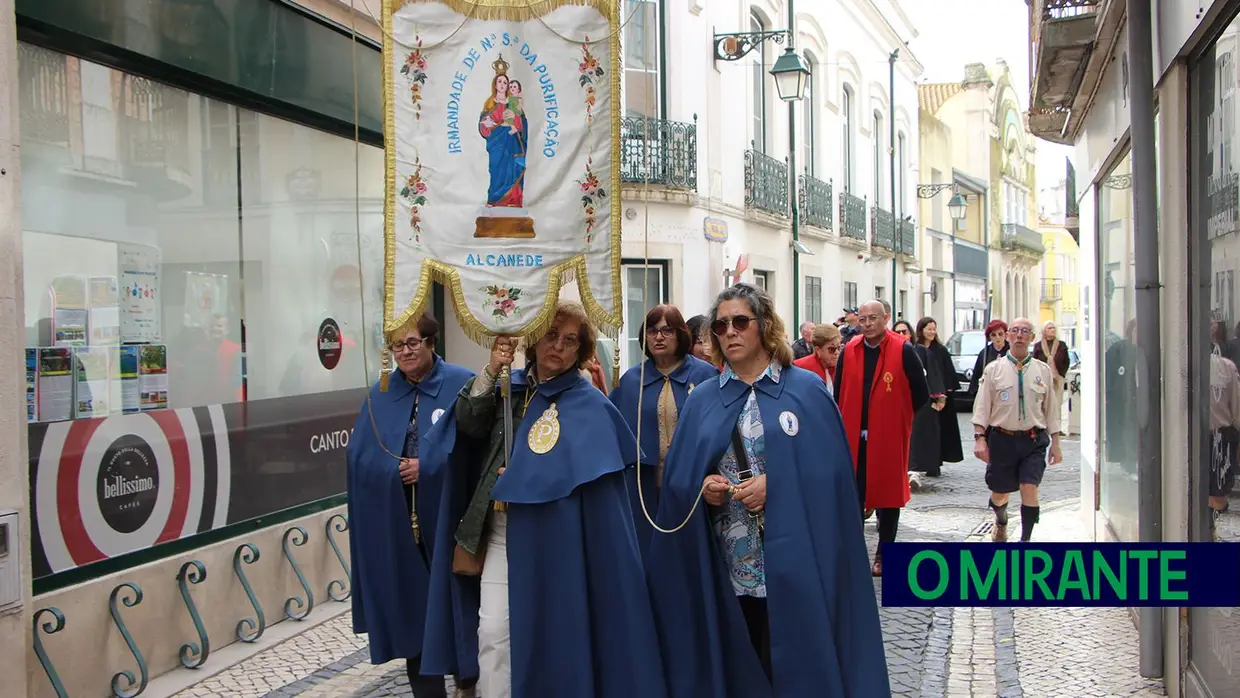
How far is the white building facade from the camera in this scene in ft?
54.2

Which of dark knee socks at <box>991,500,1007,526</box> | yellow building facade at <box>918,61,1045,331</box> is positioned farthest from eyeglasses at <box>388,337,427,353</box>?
yellow building facade at <box>918,61,1045,331</box>

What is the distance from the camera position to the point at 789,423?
420 cm

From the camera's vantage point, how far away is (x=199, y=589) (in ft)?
21.1

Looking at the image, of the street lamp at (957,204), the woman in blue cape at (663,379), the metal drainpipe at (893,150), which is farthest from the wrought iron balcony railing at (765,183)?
the woman in blue cape at (663,379)

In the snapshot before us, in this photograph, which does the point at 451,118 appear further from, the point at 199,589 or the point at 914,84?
the point at 914,84

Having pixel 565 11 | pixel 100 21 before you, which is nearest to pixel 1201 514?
pixel 565 11

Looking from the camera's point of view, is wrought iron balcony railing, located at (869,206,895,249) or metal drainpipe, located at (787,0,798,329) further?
wrought iron balcony railing, located at (869,206,895,249)

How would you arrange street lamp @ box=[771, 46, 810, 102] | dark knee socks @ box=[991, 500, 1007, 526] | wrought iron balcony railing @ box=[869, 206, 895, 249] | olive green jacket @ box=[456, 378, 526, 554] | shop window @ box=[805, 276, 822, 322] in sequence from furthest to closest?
wrought iron balcony railing @ box=[869, 206, 895, 249]
shop window @ box=[805, 276, 822, 322]
street lamp @ box=[771, 46, 810, 102]
dark knee socks @ box=[991, 500, 1007, 526]
olive green jacket @ box=[456, 378, 526, 554]

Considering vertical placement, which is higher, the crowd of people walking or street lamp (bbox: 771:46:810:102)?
street lamp (bbox: 771:46:810:102)

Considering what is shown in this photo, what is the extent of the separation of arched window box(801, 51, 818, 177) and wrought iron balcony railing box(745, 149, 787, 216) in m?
1.87

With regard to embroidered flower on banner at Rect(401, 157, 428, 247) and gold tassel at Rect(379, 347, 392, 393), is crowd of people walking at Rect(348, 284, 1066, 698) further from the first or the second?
embroidered flower on banner at Rect(401, 157, 428, 247)

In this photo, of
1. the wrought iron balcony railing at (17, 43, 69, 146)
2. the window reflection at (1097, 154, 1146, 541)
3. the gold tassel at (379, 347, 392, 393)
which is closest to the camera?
the gold tassel at (379, 347, 392, 393)

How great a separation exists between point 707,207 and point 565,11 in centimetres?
1285

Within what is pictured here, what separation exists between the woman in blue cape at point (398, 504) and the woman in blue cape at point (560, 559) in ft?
2.92
